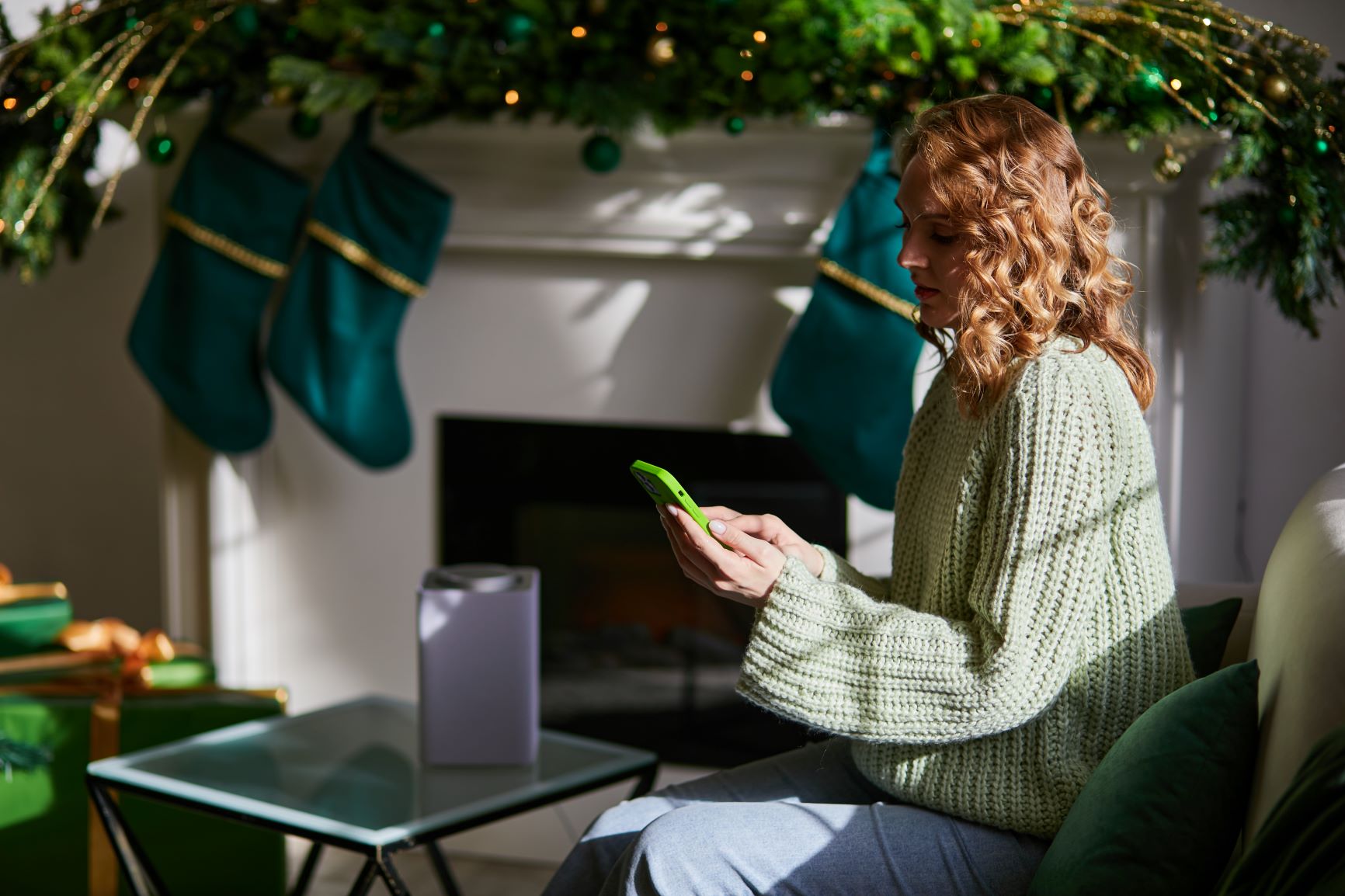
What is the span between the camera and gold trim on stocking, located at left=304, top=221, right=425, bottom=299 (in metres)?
2.12

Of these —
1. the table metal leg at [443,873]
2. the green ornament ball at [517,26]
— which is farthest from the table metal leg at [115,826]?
the green ornament ball at [517,26]

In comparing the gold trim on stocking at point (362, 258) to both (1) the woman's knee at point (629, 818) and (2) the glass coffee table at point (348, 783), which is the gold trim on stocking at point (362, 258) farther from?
A: (1) the woman's knee at point (629, 818)

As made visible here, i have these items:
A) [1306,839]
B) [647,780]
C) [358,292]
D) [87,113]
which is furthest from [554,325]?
[1306,839]

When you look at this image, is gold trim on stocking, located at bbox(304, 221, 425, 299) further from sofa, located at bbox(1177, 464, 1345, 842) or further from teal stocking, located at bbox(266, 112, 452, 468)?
sofa, located at bbox(1177, 464, 1345, 842)

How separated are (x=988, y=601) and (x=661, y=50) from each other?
106cm

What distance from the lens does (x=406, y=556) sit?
2.33 metres

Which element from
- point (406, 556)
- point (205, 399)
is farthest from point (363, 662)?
point (205, 399)

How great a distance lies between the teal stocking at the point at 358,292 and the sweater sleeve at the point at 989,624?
1142mm

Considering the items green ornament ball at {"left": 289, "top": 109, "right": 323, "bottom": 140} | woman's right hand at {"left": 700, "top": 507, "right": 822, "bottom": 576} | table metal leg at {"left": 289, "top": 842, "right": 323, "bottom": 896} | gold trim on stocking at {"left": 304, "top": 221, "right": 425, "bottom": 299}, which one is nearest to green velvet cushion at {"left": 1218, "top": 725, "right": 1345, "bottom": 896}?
woman's right hand at {"left": 700, "top": 507, "right": 822, "bottom": 576}

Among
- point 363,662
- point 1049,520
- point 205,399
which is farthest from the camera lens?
point 363,662

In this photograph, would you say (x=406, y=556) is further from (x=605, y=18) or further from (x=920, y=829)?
(x=920, y=829)

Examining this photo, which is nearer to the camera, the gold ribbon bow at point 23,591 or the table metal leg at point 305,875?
the table metal leg at point 305,875

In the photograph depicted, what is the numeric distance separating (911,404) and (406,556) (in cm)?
94

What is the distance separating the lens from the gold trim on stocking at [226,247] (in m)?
2.17
